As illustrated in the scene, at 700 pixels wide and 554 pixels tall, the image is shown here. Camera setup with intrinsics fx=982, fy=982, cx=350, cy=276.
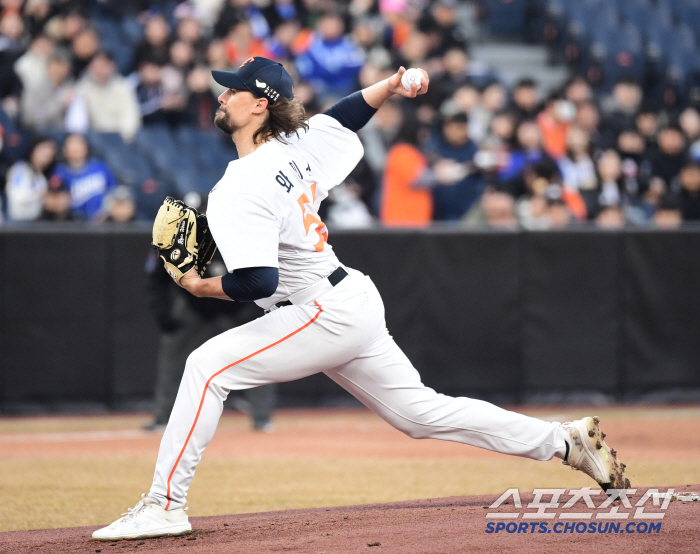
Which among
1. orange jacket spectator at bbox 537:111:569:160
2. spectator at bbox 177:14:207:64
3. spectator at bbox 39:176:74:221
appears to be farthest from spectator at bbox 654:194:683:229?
spectator at bbox 39:176:74:221

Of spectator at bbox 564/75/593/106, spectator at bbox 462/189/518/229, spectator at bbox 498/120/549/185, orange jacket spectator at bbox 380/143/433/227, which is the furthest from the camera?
spectator at bbox 564/75/593/106

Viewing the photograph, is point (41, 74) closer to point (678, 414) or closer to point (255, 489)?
point (255, 489)

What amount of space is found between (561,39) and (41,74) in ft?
26.0

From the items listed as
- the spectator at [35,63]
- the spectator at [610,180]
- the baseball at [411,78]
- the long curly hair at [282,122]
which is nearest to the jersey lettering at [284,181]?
the long curly hair at [282,122]

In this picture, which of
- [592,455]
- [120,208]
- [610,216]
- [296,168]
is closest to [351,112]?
[296,168]

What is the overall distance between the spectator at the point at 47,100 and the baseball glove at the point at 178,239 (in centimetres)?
703

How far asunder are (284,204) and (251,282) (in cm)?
38

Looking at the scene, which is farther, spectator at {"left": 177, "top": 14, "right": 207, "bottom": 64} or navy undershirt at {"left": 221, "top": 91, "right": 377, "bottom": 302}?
spectator at {"left": 177, "top": 14, "right": 207, "bottom": 64}

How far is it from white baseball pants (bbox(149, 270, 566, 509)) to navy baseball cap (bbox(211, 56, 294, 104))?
0.86m

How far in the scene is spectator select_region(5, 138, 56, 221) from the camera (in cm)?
980

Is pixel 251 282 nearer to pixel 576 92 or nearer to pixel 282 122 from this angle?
pixel 282 122

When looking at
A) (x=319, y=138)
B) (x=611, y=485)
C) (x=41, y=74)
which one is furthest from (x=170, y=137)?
(x=611, y=485)

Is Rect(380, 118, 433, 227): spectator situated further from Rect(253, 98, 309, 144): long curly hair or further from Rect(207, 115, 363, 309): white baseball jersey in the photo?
Rect(253, 98, 309, 144): long curly hair

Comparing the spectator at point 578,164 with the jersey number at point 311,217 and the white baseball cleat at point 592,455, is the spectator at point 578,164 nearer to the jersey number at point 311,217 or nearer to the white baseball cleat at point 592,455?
the white baseball cleat at point 592,455
